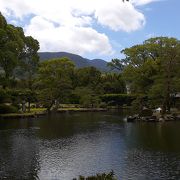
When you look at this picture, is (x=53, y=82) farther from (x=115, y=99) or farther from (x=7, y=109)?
(x=115, y=99)

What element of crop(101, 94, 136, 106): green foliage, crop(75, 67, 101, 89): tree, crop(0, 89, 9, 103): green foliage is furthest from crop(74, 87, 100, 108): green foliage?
crop(0, 89, 9, 103): green foliage

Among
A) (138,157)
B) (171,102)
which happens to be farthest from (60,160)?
(171,102)

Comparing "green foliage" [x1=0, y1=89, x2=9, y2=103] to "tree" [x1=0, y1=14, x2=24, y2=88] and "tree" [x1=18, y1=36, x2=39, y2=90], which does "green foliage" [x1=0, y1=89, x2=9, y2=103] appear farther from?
"tree" [x1=18, y1=36, x2=39, y2=90]

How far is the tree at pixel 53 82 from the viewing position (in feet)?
272

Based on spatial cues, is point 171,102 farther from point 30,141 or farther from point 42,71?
point 30,141

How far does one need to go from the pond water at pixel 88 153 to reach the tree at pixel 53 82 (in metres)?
33.3

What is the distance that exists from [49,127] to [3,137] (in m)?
11.4

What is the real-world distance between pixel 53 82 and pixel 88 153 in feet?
177

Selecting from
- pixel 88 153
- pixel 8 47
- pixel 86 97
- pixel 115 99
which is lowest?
pixel 88 153

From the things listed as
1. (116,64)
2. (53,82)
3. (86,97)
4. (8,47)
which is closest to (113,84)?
(116,64)

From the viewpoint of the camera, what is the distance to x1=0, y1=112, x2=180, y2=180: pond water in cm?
2548

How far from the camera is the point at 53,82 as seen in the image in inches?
3361

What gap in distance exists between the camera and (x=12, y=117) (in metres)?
66.7

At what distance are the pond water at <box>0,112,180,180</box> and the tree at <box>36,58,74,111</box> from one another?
33254 mm
